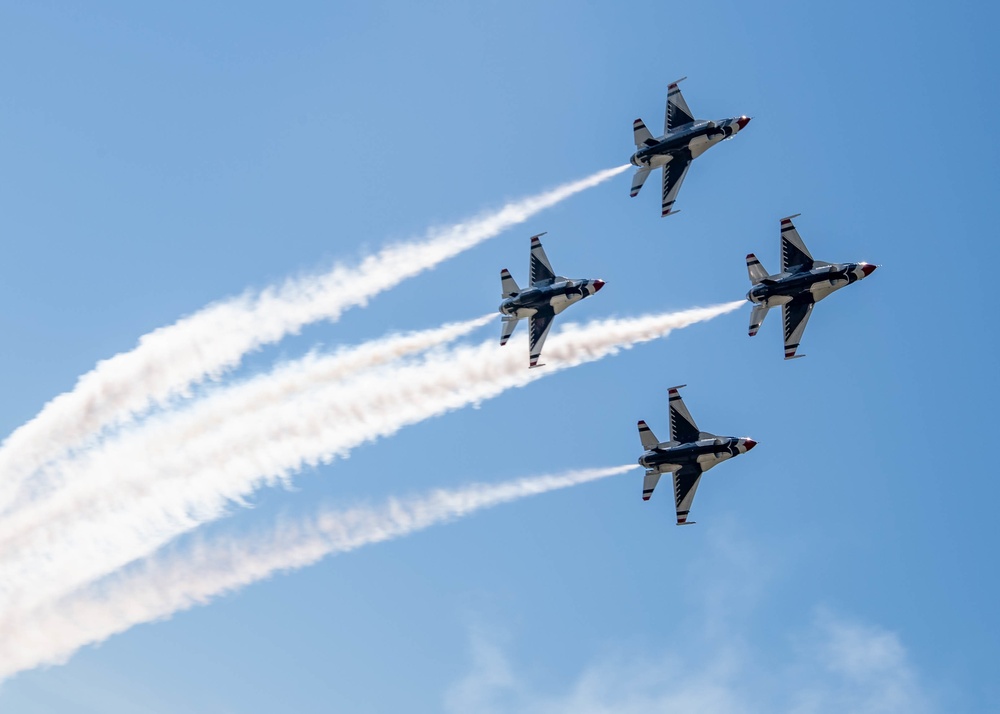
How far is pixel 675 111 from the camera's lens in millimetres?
114375

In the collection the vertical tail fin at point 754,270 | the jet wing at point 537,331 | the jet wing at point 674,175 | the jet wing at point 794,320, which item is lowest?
the jet wing at point 794,320

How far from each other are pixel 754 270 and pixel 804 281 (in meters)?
3.50

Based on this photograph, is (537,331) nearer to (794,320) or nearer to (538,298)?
(538,298)

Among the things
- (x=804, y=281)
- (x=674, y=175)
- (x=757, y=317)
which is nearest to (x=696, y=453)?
(x=757, y=317)

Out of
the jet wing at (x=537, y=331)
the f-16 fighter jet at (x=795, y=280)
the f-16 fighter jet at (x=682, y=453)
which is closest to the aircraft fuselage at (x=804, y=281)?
the f-16 fighter jet at (x=795, y=280)

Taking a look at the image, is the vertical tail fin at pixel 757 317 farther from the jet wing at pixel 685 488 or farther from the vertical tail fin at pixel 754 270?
the jet wing at pixel 685 488

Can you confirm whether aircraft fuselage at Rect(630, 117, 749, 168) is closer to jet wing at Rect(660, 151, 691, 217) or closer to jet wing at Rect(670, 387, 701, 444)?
jet wing at Rect(660, 151, 691, 217)

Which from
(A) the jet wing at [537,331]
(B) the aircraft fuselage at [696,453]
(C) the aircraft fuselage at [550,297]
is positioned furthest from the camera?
(A) the jet wing at [537,331]

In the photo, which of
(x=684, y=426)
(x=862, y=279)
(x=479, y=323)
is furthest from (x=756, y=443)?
(x=479, y=323)

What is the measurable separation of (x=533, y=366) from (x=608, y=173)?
49.3 ft

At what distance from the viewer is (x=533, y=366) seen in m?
114

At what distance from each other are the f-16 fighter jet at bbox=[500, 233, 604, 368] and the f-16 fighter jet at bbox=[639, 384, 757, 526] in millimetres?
9960

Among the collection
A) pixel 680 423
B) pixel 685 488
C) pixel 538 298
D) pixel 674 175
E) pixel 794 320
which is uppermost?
pixel 674 175

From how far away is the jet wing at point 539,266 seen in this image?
114 meters
